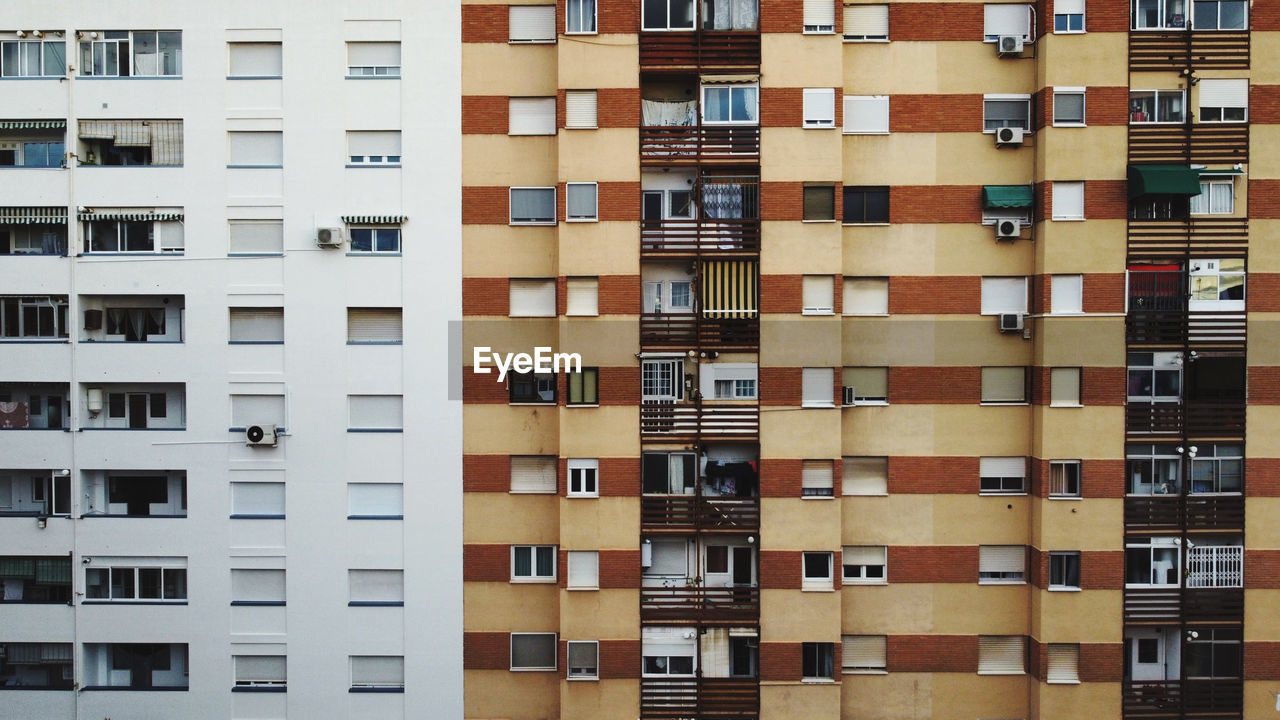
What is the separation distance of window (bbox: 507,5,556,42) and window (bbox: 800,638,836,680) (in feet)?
48.0

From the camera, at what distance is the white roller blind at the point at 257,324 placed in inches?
A: 665

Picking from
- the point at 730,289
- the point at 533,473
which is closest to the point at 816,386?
the point at 730,289

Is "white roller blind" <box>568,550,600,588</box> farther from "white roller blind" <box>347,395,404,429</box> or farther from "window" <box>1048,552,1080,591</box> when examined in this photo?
"window" <box>1048,552,1080,591</box>

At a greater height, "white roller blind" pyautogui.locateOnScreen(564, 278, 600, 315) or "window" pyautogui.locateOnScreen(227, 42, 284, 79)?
"window" pyautogui.locateOnScreen(227, 42, 284, 79)

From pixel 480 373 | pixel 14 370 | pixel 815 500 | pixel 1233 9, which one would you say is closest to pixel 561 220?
pixel 480 373

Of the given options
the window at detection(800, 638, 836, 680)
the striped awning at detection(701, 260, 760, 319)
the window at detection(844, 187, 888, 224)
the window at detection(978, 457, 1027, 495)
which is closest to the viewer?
the striped awning at detection(701, 260, 760, 319)

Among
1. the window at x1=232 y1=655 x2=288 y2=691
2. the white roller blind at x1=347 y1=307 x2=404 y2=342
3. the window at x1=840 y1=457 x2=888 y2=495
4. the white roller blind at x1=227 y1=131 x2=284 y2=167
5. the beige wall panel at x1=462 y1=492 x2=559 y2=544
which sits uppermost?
the white roller blind at x1=227 y1=131 x2=284 y2=167

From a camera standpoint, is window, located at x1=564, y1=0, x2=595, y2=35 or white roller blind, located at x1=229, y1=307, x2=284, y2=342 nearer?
window, located at x1=564, y1=0, x2=595, y2=35

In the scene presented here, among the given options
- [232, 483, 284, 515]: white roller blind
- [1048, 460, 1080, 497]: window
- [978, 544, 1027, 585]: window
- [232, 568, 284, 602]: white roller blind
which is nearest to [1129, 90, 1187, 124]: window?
[1048, 460, 1080, 497]: window

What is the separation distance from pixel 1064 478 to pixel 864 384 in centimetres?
472

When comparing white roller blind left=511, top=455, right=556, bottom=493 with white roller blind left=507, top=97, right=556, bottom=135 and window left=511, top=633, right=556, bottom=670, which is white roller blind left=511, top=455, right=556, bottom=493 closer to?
window left=511, top=633, right=556, bottom=670

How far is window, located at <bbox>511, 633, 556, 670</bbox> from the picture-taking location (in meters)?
16.9

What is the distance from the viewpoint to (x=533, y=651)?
55.6 feet

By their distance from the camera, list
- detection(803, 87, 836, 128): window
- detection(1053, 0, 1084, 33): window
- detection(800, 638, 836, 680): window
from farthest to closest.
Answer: detection(800, 638, 836, 680): window → detection(1053, 0, 1084, 33): window → detection(803, 87, 836, 128): window
